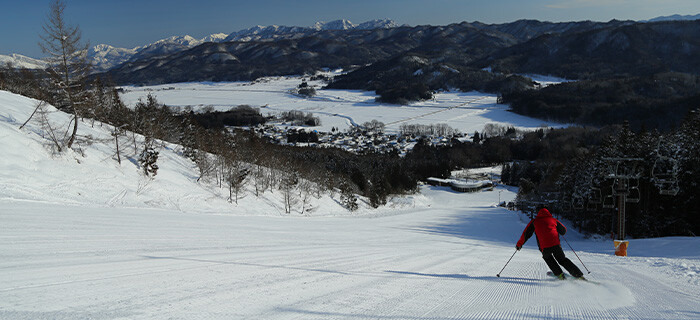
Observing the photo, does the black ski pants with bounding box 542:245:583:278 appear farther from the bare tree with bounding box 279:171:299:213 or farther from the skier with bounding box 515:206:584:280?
the bare tree with bounding box 279:171:299:213

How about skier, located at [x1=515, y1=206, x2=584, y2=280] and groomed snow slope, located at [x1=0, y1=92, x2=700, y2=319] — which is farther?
skier, located at [x1=515, y1=206, x2=584, y2=280]

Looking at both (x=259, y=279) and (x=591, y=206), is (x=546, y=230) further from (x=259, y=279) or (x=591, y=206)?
(x=591, y=206)

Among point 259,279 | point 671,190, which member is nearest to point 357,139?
point 671,190

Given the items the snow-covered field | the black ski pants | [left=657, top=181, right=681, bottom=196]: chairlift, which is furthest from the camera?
the snow-covered field

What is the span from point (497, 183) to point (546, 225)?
94.2 m

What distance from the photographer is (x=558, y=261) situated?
6.13m

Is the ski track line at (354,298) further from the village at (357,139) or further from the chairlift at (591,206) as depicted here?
the village at (357,139)

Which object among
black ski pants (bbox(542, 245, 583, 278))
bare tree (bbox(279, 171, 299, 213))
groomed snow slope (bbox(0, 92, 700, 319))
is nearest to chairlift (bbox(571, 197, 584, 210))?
groomed snow slope (bbox(0, 92, 700, 319))

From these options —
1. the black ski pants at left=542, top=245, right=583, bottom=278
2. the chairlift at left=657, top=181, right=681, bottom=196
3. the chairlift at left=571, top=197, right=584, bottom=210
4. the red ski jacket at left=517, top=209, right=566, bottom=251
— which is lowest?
the chairlift at left=571, top=197, right=584, bottom=210

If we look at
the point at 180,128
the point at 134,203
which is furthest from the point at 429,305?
the point at 180,128

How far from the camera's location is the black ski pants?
5953mm

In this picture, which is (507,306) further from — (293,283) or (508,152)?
(508,152)

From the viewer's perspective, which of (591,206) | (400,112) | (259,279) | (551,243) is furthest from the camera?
(400,112)

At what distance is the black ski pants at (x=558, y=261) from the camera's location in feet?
19.5
